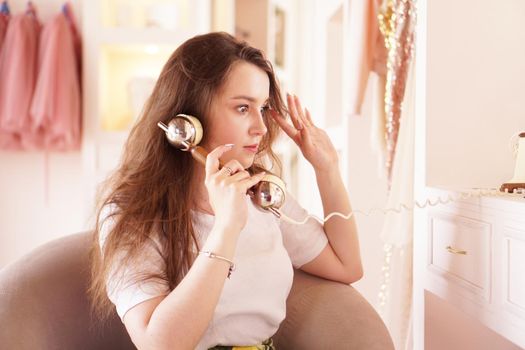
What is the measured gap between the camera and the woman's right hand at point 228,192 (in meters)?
0.96

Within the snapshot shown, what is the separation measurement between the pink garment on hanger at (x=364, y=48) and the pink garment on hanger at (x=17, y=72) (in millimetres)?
1840

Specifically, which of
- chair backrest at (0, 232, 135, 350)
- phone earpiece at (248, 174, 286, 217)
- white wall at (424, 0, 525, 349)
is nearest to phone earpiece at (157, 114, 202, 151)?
phone earpiece at (248, 174, 286, 217)

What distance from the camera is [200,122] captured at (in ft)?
3.60

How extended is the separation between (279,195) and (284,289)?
0.83ft

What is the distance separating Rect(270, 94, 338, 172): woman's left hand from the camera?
1.28 m

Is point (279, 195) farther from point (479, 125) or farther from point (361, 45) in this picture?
point (361, 45)

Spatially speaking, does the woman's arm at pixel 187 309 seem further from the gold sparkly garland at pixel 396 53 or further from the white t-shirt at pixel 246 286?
the gold sparkly garland at pixel 396 53

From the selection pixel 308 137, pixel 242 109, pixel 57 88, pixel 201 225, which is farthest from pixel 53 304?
pixel 57 88

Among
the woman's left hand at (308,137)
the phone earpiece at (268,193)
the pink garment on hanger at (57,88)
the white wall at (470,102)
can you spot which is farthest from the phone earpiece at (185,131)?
the pink garment on hanger at (57,88)

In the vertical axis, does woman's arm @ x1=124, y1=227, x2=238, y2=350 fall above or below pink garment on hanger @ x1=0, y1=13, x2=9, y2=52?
below

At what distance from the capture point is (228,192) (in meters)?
0.97

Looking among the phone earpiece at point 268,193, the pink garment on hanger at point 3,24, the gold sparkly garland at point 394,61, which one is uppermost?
the pink garment on hanger at point 3,24

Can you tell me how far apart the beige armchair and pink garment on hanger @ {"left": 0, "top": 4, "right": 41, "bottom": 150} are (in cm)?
189

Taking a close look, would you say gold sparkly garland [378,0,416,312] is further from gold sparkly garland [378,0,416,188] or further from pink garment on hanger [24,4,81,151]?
pink garment on hanger [24,4,81,151]
